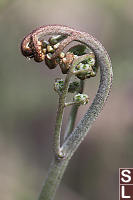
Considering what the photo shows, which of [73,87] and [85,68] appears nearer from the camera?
[85,68]

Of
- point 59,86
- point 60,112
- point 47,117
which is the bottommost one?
point 60,112

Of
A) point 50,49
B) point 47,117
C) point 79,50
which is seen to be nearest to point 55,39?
point 50,49

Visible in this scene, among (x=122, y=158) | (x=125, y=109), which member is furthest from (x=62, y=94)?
(x=125, y=109)

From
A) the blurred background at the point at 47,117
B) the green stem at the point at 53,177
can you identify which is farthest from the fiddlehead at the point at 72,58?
the blurred background at the point at 47,117

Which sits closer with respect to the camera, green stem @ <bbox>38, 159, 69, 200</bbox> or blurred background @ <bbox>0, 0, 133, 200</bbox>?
green stem @ <bbox>38, 159, 69, 200</bbox>

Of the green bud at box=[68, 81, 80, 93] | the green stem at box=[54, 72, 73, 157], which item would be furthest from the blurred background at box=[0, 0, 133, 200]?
the green bud at box=[68, 81, 80, 93]

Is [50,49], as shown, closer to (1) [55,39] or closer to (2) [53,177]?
(1) [55,39]

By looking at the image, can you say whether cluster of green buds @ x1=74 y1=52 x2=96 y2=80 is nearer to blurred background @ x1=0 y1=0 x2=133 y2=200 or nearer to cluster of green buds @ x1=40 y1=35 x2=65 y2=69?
cluster of green buds @ x1=40 y1=35 x2=65 y2=69

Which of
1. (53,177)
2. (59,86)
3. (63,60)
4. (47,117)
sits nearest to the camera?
(63,60)
